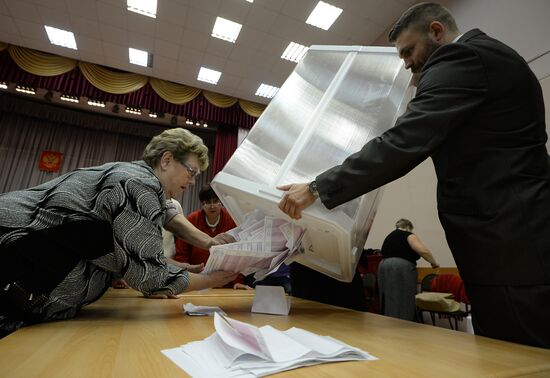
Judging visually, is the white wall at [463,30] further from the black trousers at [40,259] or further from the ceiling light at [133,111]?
the ceiling light at [133,111]

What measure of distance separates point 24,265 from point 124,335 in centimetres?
30

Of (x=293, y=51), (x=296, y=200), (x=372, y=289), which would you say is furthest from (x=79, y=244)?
(x=293, y=51)

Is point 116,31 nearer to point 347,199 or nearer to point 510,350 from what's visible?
point 347,199

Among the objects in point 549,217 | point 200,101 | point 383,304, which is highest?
point 200,101

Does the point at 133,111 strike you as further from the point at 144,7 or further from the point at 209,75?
the point at 144,7

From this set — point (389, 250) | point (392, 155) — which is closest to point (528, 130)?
point (392, 155)

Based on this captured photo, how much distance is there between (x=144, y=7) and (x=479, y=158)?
4.50 metres

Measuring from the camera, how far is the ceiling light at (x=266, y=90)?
553 centimetres

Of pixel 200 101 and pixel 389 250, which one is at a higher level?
pixel 200 101

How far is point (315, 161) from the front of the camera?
91 centimetres

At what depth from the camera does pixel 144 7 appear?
157 inches

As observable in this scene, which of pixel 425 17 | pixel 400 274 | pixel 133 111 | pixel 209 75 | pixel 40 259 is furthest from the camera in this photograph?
pixel 133 111

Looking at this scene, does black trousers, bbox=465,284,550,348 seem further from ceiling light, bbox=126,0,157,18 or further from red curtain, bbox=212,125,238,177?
red curtain, bbox=212,125,238,177

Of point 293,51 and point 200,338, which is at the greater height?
point 293,51
